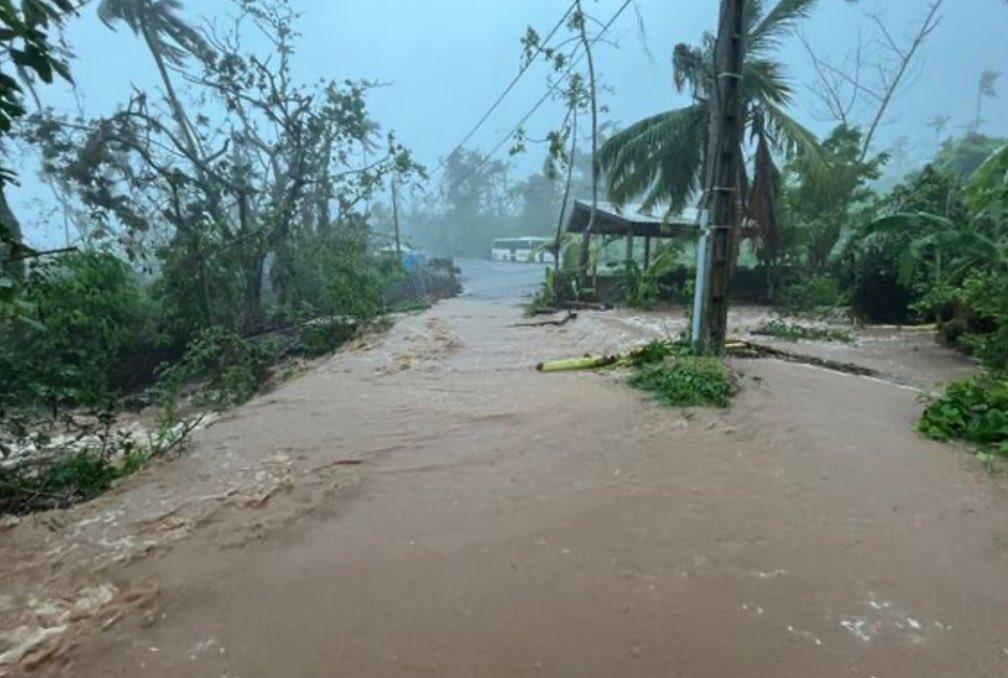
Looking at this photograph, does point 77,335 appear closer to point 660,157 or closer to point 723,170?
point 723,170

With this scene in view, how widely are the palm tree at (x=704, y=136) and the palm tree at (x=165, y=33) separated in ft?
43.4

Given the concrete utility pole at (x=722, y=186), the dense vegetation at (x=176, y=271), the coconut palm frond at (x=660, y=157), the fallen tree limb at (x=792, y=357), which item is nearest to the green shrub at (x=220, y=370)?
the dense vegetation at (x=176, y=271)

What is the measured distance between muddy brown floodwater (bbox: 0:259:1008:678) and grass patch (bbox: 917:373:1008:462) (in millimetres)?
272

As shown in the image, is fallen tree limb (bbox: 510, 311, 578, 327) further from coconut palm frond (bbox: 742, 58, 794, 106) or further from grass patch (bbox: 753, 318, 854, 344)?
coconut palm frond (bbox: 742, 58, 794, 106)

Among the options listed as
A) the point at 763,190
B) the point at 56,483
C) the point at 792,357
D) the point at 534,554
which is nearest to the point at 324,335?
the point at 56,483

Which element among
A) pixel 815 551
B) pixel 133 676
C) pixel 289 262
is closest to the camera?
pixel 133 676

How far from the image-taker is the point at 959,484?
13.5 feet

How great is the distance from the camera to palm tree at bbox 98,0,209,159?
62.4 feet

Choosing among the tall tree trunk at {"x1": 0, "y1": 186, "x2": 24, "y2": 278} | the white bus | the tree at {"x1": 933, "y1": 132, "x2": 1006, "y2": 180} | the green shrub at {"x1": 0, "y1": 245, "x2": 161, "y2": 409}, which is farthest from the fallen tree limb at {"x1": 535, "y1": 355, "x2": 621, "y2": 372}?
the white bus

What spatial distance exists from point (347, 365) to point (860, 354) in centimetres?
763

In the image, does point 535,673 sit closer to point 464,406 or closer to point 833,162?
point 464,406

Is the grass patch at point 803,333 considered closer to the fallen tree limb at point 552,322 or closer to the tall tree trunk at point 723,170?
the tall tree trunk at point 723,170

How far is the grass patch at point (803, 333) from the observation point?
10758 millimetres

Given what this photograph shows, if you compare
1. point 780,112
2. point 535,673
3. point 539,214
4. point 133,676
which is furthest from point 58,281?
point 539,214
